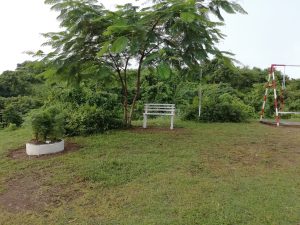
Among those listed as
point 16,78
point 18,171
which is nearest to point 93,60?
point 18,171

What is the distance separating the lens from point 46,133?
19.2ft

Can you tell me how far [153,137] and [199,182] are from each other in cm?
273

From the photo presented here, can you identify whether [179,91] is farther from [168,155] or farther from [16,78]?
[16,78]

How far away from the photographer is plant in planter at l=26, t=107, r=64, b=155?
227 inches

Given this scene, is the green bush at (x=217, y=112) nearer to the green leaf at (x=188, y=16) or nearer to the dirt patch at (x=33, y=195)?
the green leaf at (x=188, y=16)

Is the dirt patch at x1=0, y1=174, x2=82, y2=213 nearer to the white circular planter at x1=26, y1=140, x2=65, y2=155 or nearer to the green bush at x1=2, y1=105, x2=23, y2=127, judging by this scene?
the white circular planter at x1=26, y1=140, x2=65, y2=155

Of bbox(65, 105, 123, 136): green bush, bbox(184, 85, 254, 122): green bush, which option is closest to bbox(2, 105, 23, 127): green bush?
bbox(65, 105, 123, 136): green bush

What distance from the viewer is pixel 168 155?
5.58m

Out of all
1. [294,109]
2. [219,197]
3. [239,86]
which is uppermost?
[239,86]

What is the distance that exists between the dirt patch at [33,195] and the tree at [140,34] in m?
2.43

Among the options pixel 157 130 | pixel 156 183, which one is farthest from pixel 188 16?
pixel 157 130

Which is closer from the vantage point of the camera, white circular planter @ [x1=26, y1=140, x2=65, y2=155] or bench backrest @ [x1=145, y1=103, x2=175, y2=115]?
white circular planter @ [x1=26, y1=140, x2=65, y2=155]

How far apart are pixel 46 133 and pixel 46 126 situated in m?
0.13

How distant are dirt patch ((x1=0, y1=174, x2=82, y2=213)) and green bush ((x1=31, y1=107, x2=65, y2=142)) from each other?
1307mm
